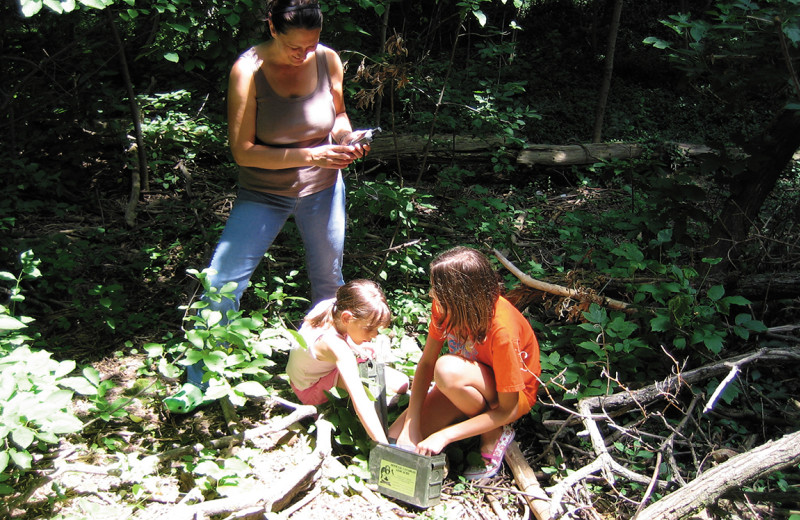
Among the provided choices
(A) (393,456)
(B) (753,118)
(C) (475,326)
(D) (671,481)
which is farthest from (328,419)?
(B) (753,118)

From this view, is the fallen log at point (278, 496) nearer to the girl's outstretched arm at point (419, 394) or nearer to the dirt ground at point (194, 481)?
the dirt ground at point (194, 481)

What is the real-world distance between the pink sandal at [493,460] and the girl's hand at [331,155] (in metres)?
1.44

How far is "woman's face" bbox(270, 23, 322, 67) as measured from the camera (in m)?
2.39

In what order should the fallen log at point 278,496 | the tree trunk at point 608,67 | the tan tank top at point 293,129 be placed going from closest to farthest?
the fallen log at point 278,496 < the tan tank top at point 293,129 < the tree trunk at point 608,67

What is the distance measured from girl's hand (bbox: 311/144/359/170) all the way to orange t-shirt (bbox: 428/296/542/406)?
80cm

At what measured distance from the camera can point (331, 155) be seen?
8.61ft

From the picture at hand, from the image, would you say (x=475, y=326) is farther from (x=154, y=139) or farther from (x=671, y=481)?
(x=154, y=139)

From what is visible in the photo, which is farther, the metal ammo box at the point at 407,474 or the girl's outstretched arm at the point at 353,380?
the girl's outstretched arm at the point at 353,380

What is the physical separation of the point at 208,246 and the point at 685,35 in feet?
10.6

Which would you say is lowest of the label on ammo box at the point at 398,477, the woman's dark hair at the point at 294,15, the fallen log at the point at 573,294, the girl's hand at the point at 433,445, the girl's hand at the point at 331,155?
the label on ammo box at the point at 398,477

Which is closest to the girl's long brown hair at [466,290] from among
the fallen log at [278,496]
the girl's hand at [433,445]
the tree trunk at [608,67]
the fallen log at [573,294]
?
the girl's hand at [433,445]

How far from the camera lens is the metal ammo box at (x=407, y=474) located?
242 centimetres

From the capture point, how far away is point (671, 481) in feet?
7.87

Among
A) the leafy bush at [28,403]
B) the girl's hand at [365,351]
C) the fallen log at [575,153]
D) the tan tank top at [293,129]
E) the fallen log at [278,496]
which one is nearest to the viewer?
the leafy bush at [28,403]
